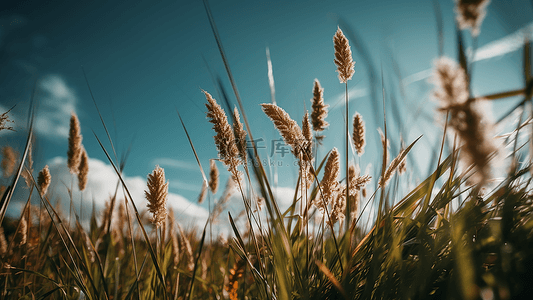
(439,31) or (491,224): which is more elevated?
(439,31)

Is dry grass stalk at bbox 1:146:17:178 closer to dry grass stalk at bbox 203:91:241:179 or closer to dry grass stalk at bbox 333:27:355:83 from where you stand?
dry grass stalk at bbox 203:91:241:179

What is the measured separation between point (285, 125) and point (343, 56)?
0.67 m

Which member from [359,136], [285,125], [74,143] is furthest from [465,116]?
[74,143]

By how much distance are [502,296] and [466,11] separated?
32.0 inches

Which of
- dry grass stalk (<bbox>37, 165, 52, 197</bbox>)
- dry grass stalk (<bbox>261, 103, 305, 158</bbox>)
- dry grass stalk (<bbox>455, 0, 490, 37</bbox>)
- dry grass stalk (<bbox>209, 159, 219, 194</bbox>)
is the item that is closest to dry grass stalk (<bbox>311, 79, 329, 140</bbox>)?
dry grass stalk (<bbox>261, 103, 305, 158</bbox>)

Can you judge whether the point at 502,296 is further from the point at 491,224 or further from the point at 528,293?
the point at 491,224

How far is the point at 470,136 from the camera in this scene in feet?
1.61

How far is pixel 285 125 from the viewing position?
1.47 m

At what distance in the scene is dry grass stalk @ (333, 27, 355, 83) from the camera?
159cm

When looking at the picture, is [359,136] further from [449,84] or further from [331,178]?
[449,84]

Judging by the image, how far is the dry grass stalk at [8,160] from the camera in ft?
11.7

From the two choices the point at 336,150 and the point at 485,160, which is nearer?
the point at 485,160

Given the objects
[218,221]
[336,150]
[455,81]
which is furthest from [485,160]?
[218,221]

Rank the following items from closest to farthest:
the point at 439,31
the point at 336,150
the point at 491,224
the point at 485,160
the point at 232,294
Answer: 1. the point at 485,160
2. the point at 439,31
3. the point at 491,224
4. the point at 336,150
5. the point at 232,294
